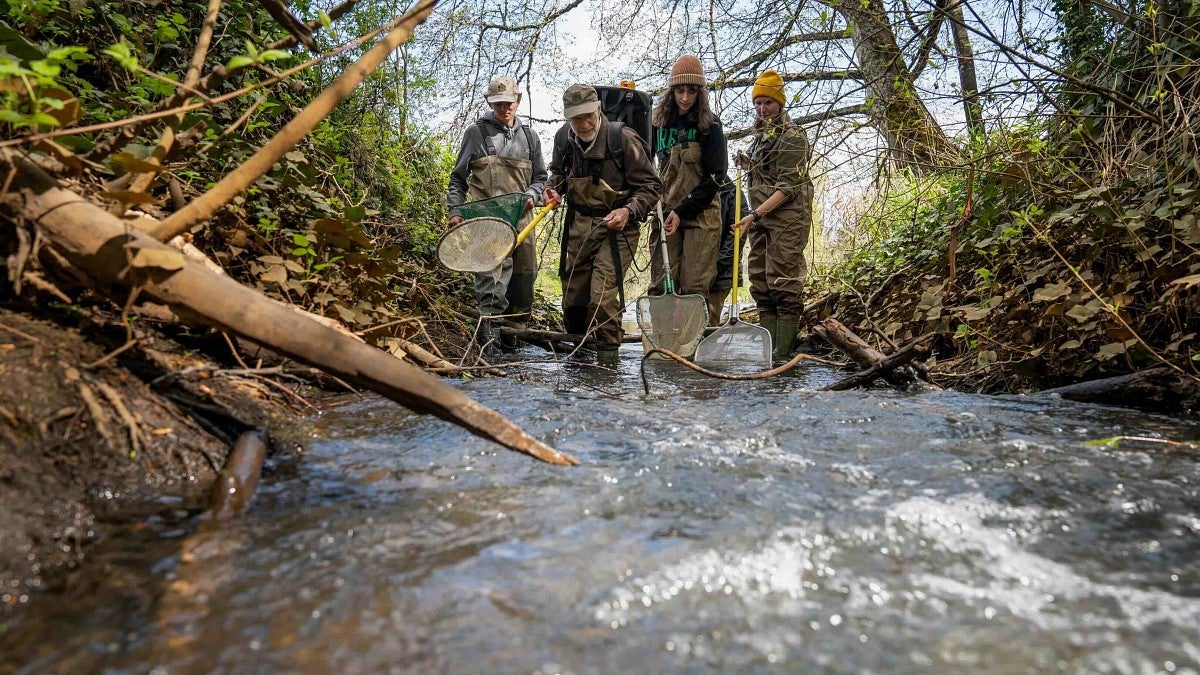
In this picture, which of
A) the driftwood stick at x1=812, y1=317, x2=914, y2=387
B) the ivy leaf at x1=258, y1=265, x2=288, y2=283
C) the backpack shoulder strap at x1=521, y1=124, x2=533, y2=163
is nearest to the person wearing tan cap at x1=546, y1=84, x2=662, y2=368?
the backpack shoulder strap at x1=521, y1=124, x2=533, y2=163

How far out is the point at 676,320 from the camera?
6.24 metres

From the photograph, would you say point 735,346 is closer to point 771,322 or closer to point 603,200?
point 771,322

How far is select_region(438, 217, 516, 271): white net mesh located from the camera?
5348 mm

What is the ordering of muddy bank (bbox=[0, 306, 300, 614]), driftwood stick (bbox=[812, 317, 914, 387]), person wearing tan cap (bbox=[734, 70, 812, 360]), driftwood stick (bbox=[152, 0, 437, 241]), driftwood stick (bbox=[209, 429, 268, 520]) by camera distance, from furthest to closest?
person wearing tan cap (bbox=[734, 70, 812, 360]), driftwood stick (bbox=[812, 317, 914, 387]), driftwood stick (bbox=[152, 0, 437, 241]), driftwood stick (bbox=[209, 429, 268, 520]), muddy bank (bbox=[0, 306, 300, 614])

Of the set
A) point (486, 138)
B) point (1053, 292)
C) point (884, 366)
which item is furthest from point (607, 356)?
point (1053, 292)

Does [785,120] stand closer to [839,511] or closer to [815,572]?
[839,511]

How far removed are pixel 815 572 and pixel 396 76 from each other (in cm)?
754

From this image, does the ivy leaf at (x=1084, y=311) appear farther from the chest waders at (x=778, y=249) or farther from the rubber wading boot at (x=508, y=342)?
the rubber wading boot at (x=508, y=342)

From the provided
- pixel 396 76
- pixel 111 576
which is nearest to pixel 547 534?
pixel 111 576

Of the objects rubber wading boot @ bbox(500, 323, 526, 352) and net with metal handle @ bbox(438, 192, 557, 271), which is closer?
net with metal handle @ bbox(438, 192, 557, 271)

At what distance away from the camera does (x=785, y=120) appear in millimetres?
5648

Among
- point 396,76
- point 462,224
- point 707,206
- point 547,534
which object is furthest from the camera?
point 396,76

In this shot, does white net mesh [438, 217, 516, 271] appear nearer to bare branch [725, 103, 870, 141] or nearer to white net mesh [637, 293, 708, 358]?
white net mesh [637, 293, 708, 358]

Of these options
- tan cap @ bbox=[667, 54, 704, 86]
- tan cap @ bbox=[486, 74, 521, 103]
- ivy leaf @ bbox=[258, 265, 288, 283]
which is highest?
tan cap @ bbox=[486, 74, 521, 103]
